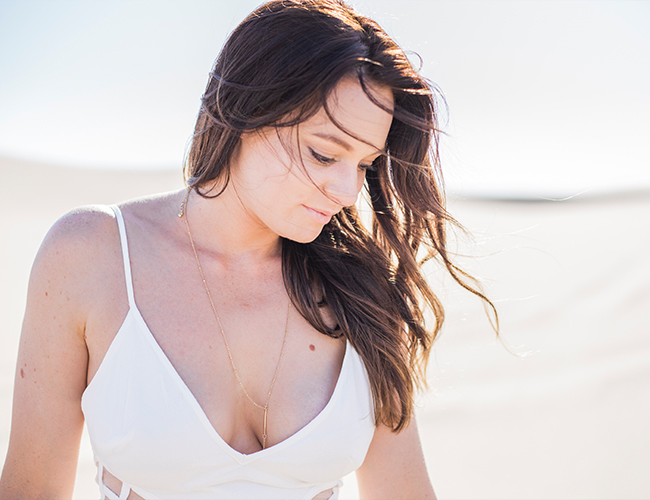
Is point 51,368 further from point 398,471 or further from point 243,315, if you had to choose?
point 398,471

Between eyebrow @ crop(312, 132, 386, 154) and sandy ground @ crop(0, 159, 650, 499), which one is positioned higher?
eyebrow @ crop(312, 132, 386, 154)

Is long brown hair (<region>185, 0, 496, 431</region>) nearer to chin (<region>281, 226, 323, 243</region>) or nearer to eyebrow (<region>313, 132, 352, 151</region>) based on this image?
eyebrow (<region>313, 132, 352, 151</region>)

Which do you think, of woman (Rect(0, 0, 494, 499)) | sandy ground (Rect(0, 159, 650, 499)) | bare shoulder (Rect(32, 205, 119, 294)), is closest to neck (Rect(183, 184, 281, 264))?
woman (Rect(0, 0, 494, 499))

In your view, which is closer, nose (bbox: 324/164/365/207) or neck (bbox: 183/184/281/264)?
nose (bbox: 324/164/365/207)

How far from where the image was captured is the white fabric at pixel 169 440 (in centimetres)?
123

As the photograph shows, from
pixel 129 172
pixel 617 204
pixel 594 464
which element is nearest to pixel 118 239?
pixel 594 464

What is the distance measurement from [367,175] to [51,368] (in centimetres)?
96

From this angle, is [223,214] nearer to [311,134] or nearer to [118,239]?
[118,239]

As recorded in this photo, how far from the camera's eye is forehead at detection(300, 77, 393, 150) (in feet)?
4.11

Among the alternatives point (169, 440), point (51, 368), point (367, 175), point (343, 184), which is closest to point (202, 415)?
point (169, 440)

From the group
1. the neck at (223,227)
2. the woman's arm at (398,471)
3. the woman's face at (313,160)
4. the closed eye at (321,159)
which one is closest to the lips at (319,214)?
the woman's face at (313,160)

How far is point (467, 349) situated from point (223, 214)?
11.5 feet

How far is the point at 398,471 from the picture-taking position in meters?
1.58

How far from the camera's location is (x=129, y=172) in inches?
690
